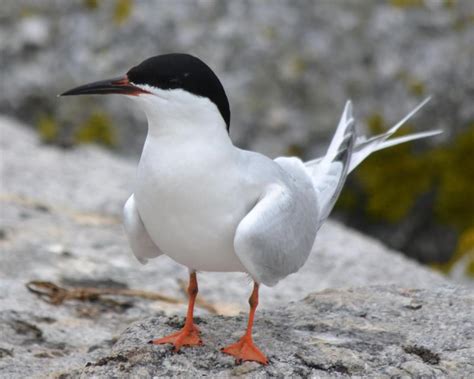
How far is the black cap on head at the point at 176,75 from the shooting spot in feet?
12.4

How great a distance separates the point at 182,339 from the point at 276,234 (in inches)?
23.3

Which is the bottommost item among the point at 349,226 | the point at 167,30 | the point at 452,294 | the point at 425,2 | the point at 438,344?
the point at 438,344

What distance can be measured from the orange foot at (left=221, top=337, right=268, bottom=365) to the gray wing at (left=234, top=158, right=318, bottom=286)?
0.26 meters

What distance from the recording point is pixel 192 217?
3.82 meters

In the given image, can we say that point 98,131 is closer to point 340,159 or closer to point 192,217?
point 340,159

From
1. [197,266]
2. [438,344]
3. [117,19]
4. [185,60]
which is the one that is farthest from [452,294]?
[117,19]

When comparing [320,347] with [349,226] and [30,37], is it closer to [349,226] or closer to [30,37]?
[349,226]

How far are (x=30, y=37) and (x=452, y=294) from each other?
588cm

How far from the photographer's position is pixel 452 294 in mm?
4809

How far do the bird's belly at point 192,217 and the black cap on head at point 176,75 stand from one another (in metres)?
0.37

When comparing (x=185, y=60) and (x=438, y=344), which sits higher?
(x=185, y=60)

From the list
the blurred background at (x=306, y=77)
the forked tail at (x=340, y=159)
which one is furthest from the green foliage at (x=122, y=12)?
the forked tail at (x=340, y=159)

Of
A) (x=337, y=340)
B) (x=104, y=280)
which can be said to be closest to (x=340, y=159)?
(x=337, y=340)

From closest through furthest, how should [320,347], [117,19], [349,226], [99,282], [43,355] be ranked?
1. [320,347]
2. [43,355]
3. [99,282]
4. [349,226]
5. [117,19]
